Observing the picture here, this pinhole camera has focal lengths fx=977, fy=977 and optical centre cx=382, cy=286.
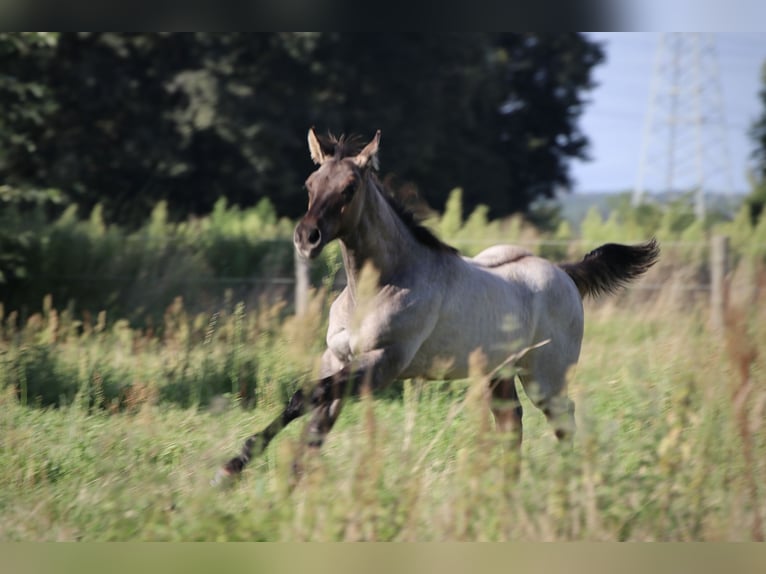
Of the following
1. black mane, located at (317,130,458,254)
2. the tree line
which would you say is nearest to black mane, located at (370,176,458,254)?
black mane, located at (317,130,458,254)

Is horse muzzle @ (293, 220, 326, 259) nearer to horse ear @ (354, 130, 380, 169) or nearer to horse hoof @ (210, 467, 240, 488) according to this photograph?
horse ear @ (354, 130, 380, 169)

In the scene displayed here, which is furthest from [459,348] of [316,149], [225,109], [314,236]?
[225,109]

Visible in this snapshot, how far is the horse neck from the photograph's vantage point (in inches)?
220

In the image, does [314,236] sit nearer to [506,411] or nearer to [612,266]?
[506,411]

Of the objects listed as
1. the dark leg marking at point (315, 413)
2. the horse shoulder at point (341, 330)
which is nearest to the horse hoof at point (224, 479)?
the dark leg marking at point (315, 413)

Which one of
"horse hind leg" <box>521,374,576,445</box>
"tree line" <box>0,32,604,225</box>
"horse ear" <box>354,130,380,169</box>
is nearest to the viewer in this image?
"horse ear" <box>354,130,380,169</box>

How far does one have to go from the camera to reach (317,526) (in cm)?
420

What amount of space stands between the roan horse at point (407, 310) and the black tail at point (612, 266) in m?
0.51

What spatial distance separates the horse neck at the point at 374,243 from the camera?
558 cm

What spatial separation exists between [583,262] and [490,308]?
136cm

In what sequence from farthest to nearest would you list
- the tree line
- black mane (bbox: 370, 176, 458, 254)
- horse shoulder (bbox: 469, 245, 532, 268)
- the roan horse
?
the tree line → horse shoulder (bbox: 469, 245, 532, 268) → black mane (bbox: 370, 176, 458, 254) → the roan horse

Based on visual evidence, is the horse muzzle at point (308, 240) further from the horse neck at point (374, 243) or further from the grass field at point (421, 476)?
the grass field at point (421, 476)

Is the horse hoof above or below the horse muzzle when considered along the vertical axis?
below

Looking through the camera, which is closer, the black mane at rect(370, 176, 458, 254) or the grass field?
the grass field
